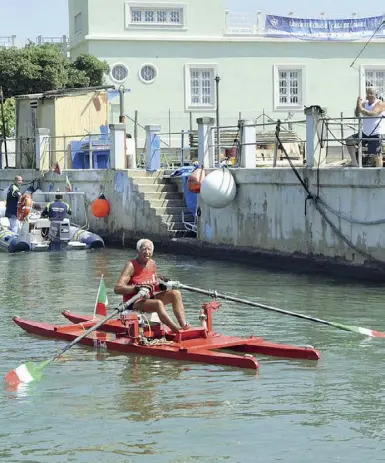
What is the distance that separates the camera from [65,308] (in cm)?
1783

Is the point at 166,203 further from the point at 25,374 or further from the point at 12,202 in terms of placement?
the point at 25,374

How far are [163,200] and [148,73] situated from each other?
2105 cm

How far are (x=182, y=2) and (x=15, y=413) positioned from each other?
3762cm

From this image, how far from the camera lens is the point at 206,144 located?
25.6 metres

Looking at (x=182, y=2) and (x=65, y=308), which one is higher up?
(x=182, y=2)

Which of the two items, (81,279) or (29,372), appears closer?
(29,372)

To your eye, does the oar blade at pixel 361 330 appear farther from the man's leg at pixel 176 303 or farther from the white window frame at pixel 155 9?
the white window frame at pixel 155 9

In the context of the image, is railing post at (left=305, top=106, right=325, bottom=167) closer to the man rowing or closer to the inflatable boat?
the inflatable boat

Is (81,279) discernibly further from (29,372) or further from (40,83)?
(40,83)

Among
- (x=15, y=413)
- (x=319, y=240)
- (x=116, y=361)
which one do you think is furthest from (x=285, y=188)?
(x=15, y=413)

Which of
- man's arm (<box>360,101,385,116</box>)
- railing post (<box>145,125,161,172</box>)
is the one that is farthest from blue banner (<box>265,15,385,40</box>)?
man's arm (<box>360,101,385,116</box>)

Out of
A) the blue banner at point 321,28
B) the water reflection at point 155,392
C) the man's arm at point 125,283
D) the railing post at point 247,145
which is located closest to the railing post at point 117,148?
the railing post at point 247,145

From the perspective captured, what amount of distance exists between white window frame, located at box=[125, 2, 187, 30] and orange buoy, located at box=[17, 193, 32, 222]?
20.9 m

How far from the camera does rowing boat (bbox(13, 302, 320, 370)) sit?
1320cm
